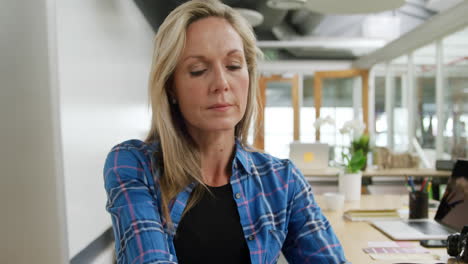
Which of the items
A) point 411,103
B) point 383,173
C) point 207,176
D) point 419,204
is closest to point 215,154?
point 207,176

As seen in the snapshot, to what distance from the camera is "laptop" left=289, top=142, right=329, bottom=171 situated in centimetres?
422

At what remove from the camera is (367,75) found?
8.33 m

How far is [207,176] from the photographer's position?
1137 mm

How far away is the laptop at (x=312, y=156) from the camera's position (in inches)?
166

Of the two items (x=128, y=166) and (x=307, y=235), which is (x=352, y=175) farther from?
(x=128, y=166)

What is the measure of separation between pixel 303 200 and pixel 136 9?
8.28 feet

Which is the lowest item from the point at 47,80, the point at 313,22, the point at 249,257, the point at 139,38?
the point at 249,257

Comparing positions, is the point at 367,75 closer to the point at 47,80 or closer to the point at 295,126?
the point at 295,126

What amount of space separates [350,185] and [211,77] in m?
1.72

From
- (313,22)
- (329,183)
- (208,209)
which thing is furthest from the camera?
(313,22)

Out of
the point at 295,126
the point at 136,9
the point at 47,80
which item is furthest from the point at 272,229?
the point at 295,126

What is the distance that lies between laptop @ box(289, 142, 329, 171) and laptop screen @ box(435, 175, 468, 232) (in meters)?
2.50

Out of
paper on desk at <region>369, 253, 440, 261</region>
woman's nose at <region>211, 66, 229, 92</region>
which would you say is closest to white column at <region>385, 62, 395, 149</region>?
paper on desk at <region>369, 253, 440, 261</region>

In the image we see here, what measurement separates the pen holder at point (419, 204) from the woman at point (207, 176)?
3.28 feet
